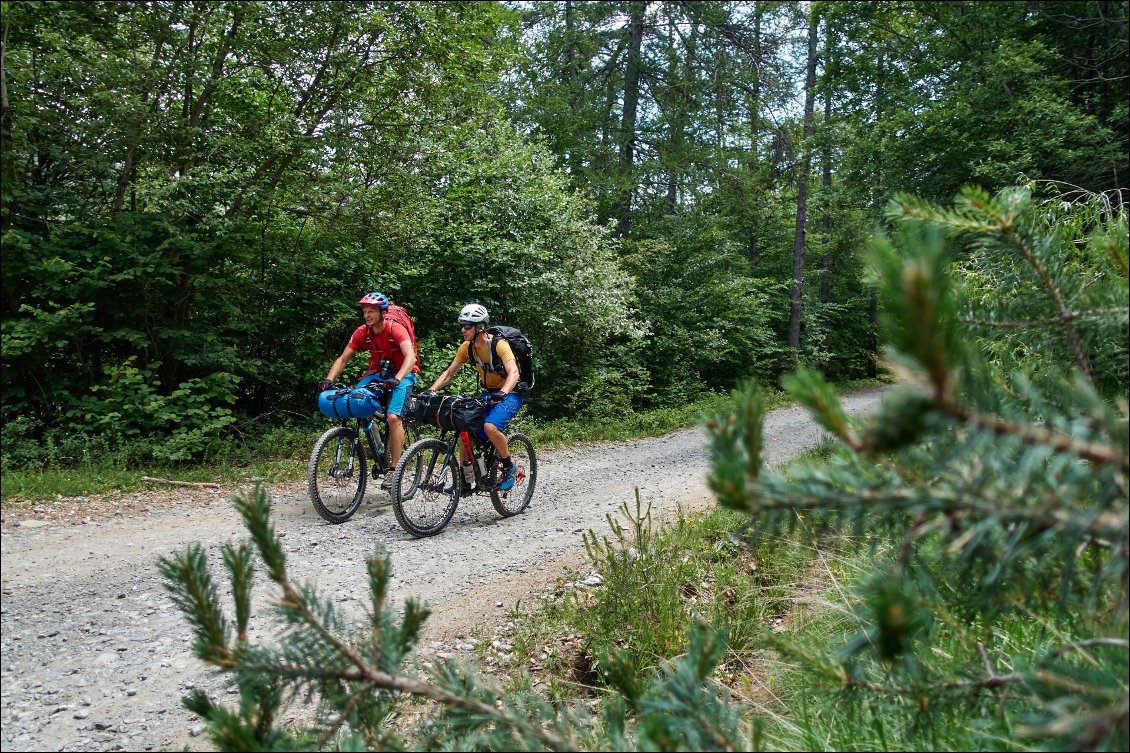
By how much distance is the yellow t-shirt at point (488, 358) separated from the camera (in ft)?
19.0

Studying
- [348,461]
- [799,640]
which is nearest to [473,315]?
[348,461]

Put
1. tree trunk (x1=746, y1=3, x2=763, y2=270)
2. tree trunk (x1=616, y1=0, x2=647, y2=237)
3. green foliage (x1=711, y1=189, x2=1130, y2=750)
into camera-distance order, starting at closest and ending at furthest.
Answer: green foliage (x1=711, y1=189, x2=1130, y2=750) → tree trunk (x1=746, y1=3, x2=763, y2=270) → tree trunk (x1=616, y1=0, x2=647, y2=237)

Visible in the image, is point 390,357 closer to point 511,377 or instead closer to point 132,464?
point 511,377

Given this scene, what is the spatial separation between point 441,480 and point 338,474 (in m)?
0.87

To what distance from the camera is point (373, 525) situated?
515 cm

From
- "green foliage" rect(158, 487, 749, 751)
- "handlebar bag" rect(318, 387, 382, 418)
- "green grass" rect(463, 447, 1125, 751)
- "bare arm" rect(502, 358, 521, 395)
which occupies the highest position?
"bare arm" rect(502, 358, 521, 395)

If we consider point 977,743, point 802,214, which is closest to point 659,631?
point 977,743

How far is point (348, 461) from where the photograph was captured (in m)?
5.51

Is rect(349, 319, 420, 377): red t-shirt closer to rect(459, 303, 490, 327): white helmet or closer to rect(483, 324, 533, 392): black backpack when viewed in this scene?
rect(459, 303, 490, 327): white helmet

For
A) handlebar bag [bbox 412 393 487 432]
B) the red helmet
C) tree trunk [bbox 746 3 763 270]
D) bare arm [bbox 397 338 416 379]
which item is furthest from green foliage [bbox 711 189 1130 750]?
tree trunk [bbox 746 3 763 270]

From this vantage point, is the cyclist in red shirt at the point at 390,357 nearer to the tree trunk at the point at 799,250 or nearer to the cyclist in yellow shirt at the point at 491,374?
the cyclist in yellow shirt at the point at 491,374

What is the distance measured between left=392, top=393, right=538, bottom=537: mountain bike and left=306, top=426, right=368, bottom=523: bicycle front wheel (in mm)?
363

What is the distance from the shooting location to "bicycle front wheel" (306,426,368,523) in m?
4.90

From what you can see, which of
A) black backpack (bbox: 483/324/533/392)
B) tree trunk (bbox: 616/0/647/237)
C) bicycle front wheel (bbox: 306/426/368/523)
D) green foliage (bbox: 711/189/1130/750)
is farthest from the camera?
tree trunk (bbox: 616/0/647/237)
